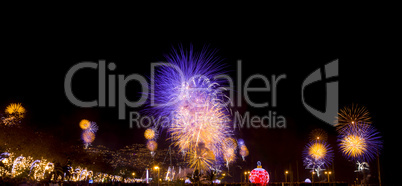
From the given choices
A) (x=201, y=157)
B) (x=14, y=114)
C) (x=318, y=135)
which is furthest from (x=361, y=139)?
(x=14, y=114)

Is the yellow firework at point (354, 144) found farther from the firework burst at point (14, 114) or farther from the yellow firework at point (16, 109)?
the yellow firework at point (16, 109)

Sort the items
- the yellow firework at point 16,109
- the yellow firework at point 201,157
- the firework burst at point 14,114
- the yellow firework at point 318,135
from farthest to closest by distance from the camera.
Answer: the yellow firework at point 318,135 < the yellow firework at point 201,157 < the yellow firework at point 16,109 < the firework burst at point 14,114

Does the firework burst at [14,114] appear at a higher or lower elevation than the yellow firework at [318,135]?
higher

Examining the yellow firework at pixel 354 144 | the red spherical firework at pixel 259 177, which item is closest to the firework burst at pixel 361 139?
the yellow firework at pixel 354 144

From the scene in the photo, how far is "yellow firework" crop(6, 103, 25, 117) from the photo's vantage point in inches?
1377

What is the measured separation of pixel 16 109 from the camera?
3572cm

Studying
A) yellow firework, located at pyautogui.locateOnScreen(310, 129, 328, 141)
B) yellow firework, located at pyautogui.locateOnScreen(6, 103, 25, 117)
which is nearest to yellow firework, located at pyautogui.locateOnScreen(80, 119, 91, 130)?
yellow firework, located at pyautogui.locateOnScreen(6, 103, 25, 117)

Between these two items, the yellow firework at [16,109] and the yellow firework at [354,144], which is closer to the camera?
the yellow firework at [354,144]

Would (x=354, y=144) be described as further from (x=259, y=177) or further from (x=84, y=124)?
(x=84, y=124)

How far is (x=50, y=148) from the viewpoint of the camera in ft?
135

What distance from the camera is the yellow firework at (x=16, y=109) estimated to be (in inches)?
1377

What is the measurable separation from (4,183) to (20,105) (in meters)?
19.2

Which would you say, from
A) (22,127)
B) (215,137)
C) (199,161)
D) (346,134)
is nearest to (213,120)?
(215,137)

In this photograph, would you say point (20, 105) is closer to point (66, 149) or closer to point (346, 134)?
point (66, 149)
